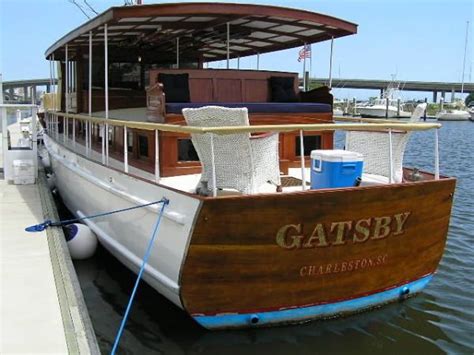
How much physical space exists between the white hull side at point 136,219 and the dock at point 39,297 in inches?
26.3

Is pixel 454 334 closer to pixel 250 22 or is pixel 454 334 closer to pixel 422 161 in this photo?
pixel 250 22

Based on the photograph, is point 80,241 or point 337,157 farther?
point 80,241

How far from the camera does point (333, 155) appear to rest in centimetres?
512

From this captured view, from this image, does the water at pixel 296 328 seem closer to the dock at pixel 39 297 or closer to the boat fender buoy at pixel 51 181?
the dock at pixel 39 297

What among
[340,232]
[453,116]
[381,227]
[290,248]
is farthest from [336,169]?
[453,116]

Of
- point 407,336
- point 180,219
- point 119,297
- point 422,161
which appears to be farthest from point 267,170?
point 422,161

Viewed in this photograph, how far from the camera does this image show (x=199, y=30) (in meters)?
8.55

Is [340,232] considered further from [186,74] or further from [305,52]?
[305,52]

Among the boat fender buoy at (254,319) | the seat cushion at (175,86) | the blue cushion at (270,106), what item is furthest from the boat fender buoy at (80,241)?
the boat fender buoy at (254,319)

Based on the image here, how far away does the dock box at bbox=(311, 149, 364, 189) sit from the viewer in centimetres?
511

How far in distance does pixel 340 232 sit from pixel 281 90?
3529 millimetres

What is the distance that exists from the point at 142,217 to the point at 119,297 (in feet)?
5.00

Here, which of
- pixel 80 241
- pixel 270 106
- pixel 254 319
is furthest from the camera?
pixel 80 241

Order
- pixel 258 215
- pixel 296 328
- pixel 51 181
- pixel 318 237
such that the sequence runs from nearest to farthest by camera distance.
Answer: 1. pixel 258 215
2. pixel 318 237
3. pixel 296 328
4. pixel 51 181
